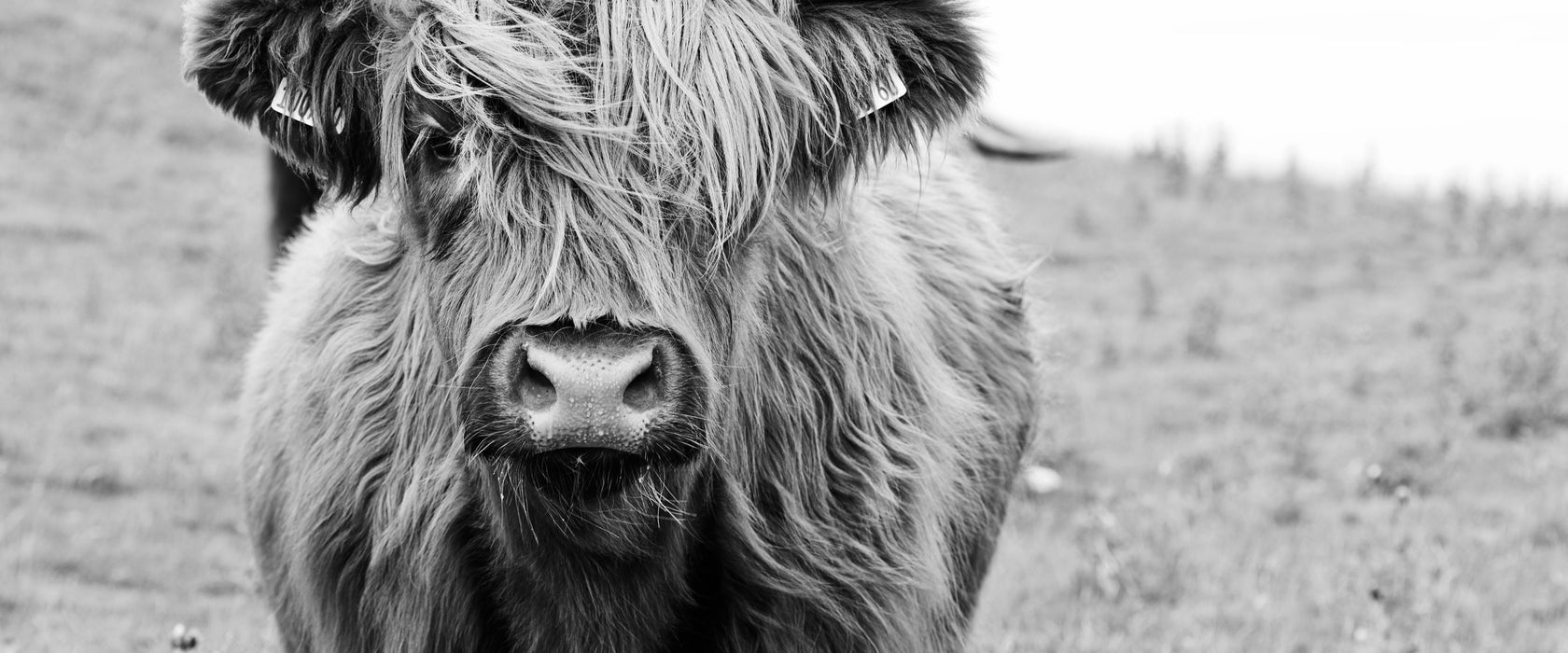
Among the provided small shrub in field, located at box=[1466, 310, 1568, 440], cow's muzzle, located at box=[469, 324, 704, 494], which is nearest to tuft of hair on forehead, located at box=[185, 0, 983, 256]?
cow's muzzle, located at box=[469, 324, 704, 494]

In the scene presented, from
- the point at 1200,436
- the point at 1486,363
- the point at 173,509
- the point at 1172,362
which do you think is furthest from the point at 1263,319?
the point at 173,509

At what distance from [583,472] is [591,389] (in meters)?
0.35

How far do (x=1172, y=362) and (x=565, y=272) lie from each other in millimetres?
7073

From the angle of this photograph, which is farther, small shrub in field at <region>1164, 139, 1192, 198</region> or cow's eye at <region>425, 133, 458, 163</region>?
small shrub in field at <region>1164, 139, 1192, 198</region>

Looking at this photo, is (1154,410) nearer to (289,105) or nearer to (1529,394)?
(1529,394)

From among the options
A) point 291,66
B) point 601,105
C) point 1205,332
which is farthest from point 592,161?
point 1205,332

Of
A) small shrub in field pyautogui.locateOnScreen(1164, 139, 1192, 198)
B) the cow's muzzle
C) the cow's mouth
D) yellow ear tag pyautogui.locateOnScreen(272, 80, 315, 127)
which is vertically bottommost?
small shrub in field pyautogui.locateOnScreen(1164, 139, 1192, 198)

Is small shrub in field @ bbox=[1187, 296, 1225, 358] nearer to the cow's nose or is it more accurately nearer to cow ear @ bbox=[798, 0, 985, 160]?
cow ear @ bbox=[798, 0, 985, 160]

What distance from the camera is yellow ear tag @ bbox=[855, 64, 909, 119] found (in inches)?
128

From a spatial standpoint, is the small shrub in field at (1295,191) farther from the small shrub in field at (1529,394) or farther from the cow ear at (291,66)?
the cow ear at (291,66)

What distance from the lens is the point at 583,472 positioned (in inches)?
109

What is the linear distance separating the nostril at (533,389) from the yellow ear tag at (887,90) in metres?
1.08

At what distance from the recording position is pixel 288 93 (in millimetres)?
3170

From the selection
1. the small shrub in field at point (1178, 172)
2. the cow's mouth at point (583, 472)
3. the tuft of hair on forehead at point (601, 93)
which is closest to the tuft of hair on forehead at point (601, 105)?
the tuft of hair on forehead at point (601, 93)
